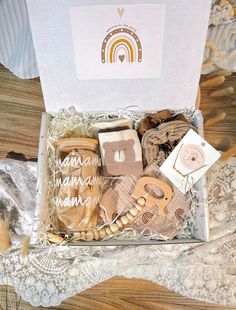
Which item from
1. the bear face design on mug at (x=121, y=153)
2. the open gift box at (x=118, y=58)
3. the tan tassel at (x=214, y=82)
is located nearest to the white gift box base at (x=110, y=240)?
the open gift box at (x=118, y=58)

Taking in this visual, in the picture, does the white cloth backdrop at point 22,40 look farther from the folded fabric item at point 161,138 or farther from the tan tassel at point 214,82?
the folded fabric item at point 161,138

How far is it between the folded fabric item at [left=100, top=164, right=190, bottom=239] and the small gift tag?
0.04 meters

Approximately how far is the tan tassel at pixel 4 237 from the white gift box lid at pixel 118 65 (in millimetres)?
297

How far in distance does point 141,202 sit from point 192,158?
0.15 m

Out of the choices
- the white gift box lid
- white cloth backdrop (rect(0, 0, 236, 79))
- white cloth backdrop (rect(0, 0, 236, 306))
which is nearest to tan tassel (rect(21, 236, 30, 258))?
white cloth backdrop (rect(0, 0, 236, 306))

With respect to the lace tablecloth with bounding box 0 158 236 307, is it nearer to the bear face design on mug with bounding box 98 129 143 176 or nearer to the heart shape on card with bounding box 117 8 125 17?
the bear face design on mug with bounding box 98 129 143 176

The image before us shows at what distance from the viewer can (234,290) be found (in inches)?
36.0

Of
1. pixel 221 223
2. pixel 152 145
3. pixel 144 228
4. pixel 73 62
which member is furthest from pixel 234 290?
pixel 73 62

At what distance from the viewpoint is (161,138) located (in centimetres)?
86

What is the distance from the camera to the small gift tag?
0.85 metres

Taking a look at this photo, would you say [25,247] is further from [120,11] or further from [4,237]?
[120,11]

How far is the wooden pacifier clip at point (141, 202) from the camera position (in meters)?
0.85

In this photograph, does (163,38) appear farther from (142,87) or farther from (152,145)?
(152,145)

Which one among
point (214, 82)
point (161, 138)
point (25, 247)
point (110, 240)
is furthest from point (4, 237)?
point (214, 82)
